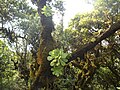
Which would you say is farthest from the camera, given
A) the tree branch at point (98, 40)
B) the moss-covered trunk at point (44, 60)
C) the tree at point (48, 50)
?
the moss-covered trunk at point (44, 60)

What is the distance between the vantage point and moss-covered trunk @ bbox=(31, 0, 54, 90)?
6078mm

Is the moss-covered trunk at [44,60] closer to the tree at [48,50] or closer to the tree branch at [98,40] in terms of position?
the tree at [48,50]

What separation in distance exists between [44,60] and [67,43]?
990 centimetres

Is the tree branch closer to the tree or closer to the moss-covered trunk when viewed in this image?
the tree

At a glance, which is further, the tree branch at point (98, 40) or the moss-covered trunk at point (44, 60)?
the moss-covered trunk at point (44, 60)

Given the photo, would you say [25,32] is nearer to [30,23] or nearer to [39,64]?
[30,23]

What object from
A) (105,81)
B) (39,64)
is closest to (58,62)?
(39,64)

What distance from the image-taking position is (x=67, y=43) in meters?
16.0

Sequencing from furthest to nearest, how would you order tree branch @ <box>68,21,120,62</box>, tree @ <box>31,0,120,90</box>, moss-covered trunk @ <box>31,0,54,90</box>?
moss-covered trunk @ <box>31,0,54,90</box>
tree @ <box>31,0,120,90</box>
tree branch @ <box>68,21,120,62</box>

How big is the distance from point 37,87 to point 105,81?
30.9 feet

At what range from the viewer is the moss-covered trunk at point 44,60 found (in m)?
6.08

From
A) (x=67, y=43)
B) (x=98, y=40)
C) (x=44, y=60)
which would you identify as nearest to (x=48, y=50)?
(x=44, y=60)

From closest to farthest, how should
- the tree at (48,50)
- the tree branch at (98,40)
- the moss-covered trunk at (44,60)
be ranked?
the tree branch at (98,40) → the tree at (48,50) → the moss-covered trunk at (44,60)

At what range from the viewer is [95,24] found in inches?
543
